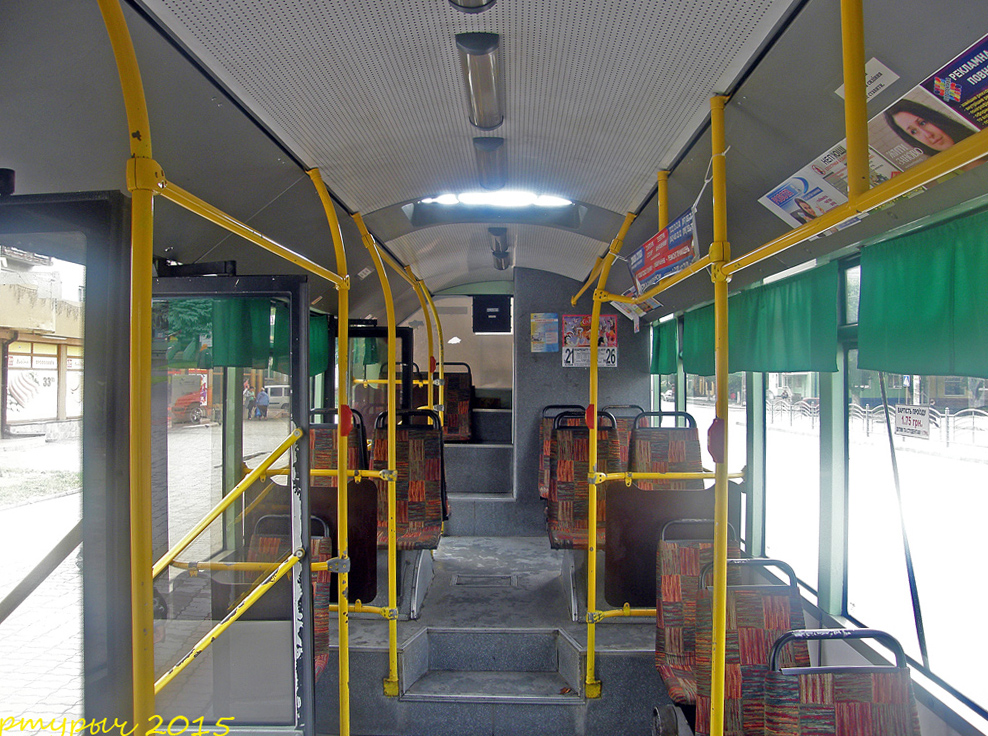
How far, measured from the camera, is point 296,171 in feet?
8.84

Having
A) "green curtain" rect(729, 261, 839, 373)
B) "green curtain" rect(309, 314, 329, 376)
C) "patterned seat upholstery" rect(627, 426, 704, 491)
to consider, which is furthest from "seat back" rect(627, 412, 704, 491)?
"green curtain" rect(309, 314, 329, 376)

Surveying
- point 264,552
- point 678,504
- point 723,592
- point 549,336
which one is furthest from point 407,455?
point 723,592

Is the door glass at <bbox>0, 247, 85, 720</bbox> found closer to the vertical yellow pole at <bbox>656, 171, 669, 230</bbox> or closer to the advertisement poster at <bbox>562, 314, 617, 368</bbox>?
the vertical yellow pole at <bbox>656, 171, 669, 230</bbox>

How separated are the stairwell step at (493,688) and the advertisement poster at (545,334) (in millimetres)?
3484

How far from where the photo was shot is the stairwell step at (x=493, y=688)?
344 centimetres

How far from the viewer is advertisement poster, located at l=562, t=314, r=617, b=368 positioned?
6.41 metres

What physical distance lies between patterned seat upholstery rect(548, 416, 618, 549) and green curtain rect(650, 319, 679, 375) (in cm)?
112

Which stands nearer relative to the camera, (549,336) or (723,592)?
(723,592)

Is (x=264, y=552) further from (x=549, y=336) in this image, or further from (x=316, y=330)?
(x=549, y=336)

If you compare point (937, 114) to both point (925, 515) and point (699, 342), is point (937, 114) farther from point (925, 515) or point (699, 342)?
point (699, 342)

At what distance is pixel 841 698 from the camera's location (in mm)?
2014

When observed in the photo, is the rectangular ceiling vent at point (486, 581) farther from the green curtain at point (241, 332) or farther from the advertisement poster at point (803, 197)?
the advertisement poster at point (803, 197)

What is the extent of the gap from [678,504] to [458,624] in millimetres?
1664

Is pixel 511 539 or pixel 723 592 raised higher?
pixel 723 592
